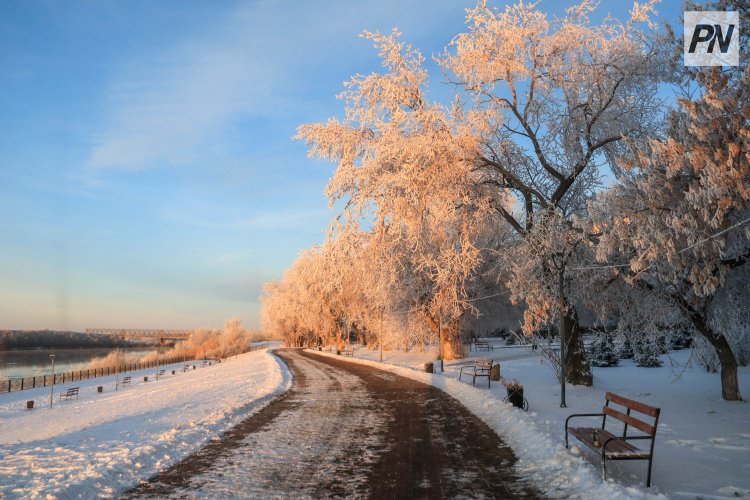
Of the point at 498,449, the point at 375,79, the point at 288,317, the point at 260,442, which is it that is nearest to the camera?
the point at 498,449

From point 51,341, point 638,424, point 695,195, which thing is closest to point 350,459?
point 638,424

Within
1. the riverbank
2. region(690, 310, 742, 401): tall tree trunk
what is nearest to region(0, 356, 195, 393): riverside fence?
region(690, 310, 742, 401): tall tree trunk

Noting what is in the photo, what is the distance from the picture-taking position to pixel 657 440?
953 cm

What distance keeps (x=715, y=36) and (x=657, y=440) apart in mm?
8703

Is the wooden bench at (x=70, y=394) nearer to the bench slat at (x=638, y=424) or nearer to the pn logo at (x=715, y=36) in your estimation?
the bench slat at (x=638, y=424)

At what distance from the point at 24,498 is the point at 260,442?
414cm

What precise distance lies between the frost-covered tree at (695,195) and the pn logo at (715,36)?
51 cm

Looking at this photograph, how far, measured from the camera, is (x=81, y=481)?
270 inches

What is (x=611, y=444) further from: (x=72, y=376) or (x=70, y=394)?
(x=72, y=376)

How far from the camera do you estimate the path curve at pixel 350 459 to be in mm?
6680

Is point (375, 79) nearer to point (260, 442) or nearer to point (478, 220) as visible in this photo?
point (478, 220)

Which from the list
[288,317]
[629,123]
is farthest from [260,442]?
[288,317]

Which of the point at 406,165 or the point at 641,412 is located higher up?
the point at 406,165

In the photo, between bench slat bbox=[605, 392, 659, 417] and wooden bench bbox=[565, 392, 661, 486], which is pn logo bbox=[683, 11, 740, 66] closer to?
bench slat bbox=[605, 392, 659, 417]
